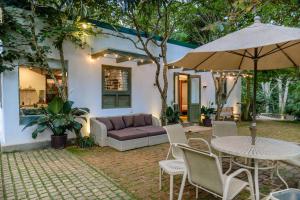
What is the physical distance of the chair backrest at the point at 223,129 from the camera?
4789mm

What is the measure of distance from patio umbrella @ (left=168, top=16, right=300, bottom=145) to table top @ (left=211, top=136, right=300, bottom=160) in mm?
208

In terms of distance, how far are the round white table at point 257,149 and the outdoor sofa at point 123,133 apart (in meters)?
3.10

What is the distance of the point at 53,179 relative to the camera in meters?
4.14

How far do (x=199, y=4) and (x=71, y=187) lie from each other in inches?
285

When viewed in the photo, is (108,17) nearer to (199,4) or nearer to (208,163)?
(199,4)

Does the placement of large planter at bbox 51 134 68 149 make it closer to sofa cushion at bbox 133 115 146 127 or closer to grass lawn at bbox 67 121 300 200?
grass lawn at bbox 67 121 300 200

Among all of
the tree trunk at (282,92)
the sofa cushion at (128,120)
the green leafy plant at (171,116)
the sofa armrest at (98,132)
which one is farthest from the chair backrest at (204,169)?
the tree trunk at (282,92)

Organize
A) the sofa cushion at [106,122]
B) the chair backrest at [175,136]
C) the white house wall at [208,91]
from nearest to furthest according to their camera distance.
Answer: the chair backrest at [175,136] < the sofa cushion at [106,122] < the white house wall at [208,91]

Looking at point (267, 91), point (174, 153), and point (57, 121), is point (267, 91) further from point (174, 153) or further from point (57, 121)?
point (57, 121)

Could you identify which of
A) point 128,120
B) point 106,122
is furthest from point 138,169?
point 128,120

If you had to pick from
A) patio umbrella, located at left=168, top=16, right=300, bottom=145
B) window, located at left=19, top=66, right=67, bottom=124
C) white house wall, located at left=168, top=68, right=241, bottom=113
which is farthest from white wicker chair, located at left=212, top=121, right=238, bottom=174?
white house wall, located at left=168, top=68, right=241, bottom=113

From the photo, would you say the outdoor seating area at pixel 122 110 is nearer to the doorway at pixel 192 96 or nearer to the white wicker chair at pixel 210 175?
the white wicker chair at pixel 210 175

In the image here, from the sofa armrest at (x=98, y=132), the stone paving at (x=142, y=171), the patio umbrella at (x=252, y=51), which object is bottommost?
the stone paving at (x=142, y=171)

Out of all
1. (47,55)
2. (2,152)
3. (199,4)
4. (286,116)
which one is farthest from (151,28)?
(286,116)
